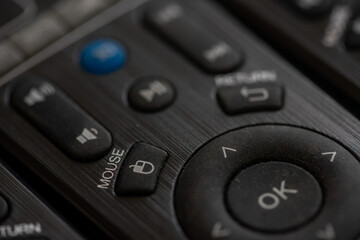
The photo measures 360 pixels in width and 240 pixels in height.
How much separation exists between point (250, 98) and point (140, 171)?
0.11 metres

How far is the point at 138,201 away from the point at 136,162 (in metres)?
0.03

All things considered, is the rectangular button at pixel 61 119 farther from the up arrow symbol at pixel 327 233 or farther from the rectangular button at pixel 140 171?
the up arrow symbol at pixel 327 233

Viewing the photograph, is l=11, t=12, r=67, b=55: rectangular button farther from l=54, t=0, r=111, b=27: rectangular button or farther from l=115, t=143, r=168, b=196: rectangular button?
l=115, t=143, r=168, b=196: rectangular button

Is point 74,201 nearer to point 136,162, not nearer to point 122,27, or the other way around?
point 136,162

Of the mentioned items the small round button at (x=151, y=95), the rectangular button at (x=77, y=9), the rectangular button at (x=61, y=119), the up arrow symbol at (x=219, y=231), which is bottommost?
the up arrow symbol at (x=219, y=231)

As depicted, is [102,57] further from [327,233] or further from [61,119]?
[327,233]

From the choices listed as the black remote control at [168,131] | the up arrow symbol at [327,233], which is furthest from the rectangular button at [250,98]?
the up arrow symbol at [327,233]

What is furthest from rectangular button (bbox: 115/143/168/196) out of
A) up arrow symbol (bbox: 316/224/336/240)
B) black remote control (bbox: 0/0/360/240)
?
up arrow symbol (bbox: 316/224/336/240)

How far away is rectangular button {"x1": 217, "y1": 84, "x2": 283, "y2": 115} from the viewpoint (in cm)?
47

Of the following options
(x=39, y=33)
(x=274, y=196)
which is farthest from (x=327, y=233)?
(x=39, y=33)

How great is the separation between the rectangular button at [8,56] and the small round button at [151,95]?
0.10m

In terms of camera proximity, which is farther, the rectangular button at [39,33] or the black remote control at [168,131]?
the rectangular button at [39,33]

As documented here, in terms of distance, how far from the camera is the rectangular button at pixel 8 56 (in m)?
0.51

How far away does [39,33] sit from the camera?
0.53 metres
